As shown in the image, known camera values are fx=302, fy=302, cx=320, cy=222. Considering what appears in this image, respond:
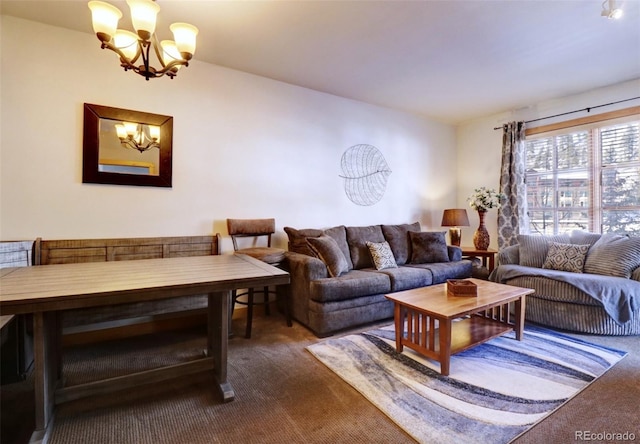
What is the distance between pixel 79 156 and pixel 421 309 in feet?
10.2

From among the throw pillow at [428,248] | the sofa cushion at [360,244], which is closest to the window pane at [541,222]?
the throw pillow at [428,248]

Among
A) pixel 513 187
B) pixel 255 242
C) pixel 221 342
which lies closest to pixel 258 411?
pixel 221 342

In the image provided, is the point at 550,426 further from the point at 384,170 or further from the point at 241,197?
the point at 384,170

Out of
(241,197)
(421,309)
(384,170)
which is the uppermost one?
(384,170)

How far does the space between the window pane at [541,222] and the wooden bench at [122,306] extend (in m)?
4.56

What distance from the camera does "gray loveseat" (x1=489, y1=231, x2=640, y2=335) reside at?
2.65 metres

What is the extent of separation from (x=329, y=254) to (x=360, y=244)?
784mm

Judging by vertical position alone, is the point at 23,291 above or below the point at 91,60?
below

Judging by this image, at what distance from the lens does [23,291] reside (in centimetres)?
131

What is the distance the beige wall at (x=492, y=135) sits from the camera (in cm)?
372

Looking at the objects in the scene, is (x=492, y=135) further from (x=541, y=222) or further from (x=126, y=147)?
(x=126, y=147)

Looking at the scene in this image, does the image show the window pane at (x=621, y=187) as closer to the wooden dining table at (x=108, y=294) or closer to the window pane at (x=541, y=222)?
the window pane at (x=541, y=222)

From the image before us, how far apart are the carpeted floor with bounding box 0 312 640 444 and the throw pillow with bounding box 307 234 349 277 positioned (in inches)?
37.3

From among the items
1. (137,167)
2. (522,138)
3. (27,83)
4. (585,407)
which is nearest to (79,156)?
(137,167)
